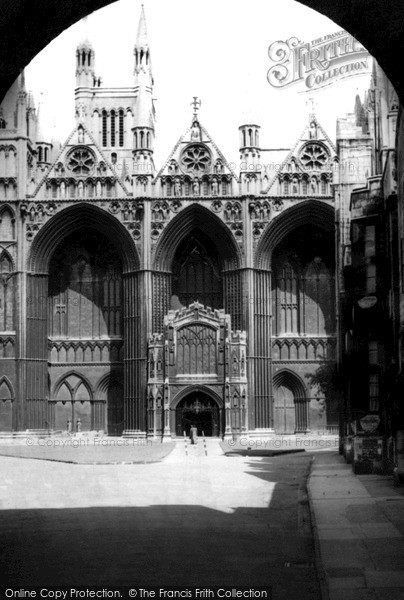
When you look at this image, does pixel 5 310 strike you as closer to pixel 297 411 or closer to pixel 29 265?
pixel 29 265

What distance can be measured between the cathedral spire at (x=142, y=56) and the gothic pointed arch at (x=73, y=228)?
859 inches

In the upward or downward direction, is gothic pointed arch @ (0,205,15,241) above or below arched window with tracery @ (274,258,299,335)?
above

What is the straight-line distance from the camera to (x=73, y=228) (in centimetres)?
7181

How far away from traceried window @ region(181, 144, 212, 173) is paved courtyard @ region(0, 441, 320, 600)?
1515 inches

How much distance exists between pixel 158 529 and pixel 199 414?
167ft

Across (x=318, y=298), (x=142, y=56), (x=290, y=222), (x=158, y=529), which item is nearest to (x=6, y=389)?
(x=290, y=222)

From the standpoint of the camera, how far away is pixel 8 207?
2758 inches

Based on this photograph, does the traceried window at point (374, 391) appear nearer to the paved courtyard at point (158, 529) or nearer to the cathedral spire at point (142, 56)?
the paved courtyard at point (158, 529)

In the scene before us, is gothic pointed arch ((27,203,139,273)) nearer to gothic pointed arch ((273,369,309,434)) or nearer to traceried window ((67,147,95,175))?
traceried window ((67,147,95,175))

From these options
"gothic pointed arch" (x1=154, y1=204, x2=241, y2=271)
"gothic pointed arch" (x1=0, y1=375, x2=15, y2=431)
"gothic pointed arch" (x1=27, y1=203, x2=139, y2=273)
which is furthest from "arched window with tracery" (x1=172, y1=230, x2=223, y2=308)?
"gothic pointed arch" (x1=0, y1=375, x2=15, y2=431)

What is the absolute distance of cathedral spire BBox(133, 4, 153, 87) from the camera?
291 ft

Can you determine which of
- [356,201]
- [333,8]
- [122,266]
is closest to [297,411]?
[122,266]

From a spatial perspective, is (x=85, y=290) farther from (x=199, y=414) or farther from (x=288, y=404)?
(x=288, y=404)

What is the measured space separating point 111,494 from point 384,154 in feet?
55.0
